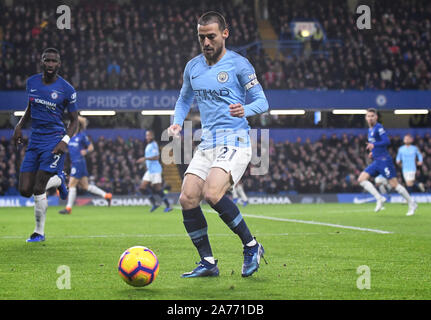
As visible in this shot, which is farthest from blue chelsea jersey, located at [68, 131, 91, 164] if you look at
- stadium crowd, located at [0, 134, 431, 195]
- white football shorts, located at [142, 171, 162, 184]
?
stadium crowd, located at [0, 134, 431, 195]

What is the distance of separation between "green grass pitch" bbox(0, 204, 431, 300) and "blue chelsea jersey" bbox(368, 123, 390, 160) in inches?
140

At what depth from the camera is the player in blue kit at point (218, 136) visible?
6.25m

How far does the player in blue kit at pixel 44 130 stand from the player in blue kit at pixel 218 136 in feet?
11.6

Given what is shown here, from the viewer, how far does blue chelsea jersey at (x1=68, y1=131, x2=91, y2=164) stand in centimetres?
1841

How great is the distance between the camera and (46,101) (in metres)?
9.46

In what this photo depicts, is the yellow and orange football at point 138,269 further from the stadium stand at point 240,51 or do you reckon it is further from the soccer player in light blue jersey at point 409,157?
the stadium stand at point 240,51

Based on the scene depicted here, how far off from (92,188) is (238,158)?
43.8ft

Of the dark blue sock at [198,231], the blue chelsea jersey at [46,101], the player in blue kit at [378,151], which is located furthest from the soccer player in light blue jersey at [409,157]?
the dark blue sock at [198,231]

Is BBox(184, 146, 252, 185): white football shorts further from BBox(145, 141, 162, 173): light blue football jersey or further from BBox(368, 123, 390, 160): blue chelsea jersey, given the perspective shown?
BBox(145, 141, 162, 173): light blue football jersey

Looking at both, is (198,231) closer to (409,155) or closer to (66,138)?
(66,138)

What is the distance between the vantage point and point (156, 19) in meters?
32.2

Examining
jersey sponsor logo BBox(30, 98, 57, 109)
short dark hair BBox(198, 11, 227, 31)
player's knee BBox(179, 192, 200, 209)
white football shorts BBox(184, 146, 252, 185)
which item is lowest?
player's knee BBox(179, 192, 200, 209)

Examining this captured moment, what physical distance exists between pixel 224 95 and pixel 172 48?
24.5 m
